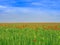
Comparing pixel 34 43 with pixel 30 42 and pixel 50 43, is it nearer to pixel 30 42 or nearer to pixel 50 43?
pixel 30 42

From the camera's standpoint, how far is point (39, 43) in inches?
215

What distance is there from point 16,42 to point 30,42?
1.45 feet

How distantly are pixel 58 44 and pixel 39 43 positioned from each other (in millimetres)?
596

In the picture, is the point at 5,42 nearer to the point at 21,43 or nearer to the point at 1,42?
the point at 1,42

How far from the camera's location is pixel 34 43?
549 centimetres

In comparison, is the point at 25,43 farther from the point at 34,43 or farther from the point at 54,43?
the point at 54,43

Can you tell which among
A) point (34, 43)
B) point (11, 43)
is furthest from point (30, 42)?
point (11, 43)

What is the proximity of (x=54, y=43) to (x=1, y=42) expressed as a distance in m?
1.69

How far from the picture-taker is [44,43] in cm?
546

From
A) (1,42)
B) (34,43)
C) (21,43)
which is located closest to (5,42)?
(1,42)

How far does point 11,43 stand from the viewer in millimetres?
5566

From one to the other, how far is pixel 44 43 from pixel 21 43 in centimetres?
71

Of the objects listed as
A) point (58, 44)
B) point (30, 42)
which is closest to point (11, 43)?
point (30, 42)

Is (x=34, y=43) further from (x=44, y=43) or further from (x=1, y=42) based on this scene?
(x=1, y=42)
